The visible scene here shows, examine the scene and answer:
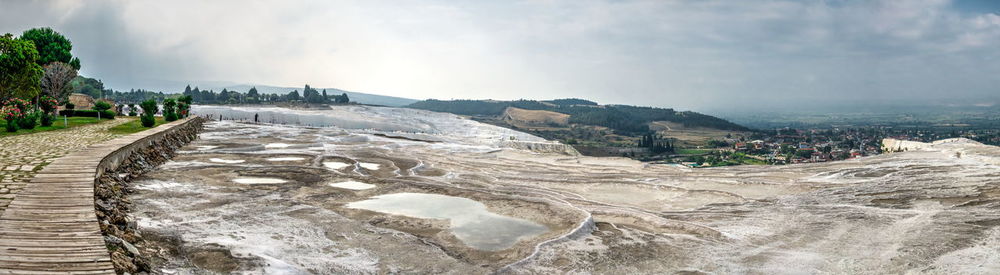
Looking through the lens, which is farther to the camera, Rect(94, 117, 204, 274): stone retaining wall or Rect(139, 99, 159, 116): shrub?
Rect(139, 99, 159, 116): shrub

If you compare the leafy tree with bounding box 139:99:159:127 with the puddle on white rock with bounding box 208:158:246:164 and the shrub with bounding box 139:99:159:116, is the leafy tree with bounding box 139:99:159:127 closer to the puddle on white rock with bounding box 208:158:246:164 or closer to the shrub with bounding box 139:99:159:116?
the shrub with bounding box 139:99:159:116

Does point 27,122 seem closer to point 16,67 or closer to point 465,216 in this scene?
point 16,67

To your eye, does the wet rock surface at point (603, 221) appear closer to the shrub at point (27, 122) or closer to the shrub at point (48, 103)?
the shrub at point (27, 122)

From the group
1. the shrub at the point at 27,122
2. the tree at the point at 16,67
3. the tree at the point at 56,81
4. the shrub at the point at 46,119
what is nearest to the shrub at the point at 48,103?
the tree at the point at 16,67

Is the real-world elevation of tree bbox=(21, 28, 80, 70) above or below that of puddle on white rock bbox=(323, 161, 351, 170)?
above

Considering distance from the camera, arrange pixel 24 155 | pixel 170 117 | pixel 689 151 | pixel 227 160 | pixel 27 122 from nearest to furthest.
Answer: pixel 24 155
pixel 227 160
pixel 27 122
pixel 170 117
pixel 689 151

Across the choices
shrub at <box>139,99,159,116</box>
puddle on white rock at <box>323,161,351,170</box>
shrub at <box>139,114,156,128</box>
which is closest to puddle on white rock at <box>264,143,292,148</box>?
shrub at <box>139,114,156,128</box>

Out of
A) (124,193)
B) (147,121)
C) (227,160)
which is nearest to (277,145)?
(147,121)
